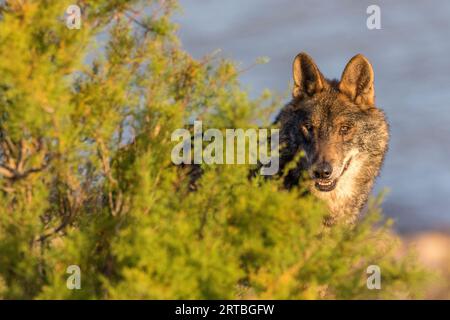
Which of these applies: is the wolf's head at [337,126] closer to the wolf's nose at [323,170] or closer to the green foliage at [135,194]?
the wolf's nose at [323,170]

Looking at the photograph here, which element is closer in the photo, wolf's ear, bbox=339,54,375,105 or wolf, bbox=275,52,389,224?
wolf, bbox=275,52,389,224

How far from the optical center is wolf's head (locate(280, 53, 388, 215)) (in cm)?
904

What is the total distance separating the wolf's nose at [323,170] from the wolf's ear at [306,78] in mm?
1242

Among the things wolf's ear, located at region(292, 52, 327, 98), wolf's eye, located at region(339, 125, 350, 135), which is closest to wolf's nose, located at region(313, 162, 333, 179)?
wolf's eye, located at region(339, 125, 350, 135)

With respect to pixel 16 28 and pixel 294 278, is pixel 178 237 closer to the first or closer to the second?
pixel 294 278

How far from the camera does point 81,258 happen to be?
7.22 meters

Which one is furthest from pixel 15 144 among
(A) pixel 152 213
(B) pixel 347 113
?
(B) pixel 347 113

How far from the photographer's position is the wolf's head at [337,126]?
9.04 metres

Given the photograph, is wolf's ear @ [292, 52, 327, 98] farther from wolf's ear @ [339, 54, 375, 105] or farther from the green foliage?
the green foliage

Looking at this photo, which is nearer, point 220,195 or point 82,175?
point 220,195

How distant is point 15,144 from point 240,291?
284 centimetres

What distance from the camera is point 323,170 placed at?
8.85m

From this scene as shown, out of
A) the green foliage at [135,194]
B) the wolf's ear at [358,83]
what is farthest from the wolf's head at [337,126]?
the green foliage at [135,194]

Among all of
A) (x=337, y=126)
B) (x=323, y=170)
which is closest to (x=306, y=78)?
(x=337, y=126)
